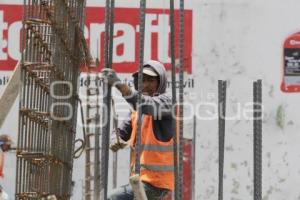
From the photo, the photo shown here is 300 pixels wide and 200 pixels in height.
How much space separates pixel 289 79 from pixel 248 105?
2.03 ft

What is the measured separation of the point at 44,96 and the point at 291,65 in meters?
5.31

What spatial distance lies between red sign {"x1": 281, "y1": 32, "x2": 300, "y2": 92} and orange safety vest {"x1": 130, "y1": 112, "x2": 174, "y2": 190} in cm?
567

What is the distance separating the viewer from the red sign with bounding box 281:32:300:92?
1098cm

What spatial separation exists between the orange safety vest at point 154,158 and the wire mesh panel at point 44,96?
0.86 m

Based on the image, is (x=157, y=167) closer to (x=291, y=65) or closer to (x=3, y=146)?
(x=3, y=146)

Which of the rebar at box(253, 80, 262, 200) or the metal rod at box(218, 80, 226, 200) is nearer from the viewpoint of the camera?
the rebar at box(253, 80, 262, 200)

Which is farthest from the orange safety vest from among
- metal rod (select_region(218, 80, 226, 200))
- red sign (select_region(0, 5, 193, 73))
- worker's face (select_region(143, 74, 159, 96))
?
red sign (select_region(0, 5, 193, 73))

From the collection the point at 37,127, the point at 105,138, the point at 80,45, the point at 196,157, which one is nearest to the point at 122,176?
the point at 196,157

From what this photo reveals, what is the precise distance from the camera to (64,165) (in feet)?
22.9

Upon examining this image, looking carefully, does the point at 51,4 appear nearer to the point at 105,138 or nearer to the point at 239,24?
the point at 105,138

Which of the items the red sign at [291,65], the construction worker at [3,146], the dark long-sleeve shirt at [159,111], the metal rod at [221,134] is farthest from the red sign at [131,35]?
the dark long-sleeve shirt at [159,111]

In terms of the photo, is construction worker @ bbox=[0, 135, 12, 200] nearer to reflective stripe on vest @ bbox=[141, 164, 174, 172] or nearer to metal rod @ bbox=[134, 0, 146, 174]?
reflective stripe on vest @ bbox=[141, 164, 174, 172]

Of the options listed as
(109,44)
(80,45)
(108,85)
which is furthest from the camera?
(80,45)

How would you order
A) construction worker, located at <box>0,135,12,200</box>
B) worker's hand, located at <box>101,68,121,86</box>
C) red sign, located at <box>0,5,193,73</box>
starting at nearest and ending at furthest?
worker's hand, located at <box>101,68,121,86</box>, construction worker, located at <box>0,135,12,200</box>, red sign, located at <box>0,5,193,73</box>
